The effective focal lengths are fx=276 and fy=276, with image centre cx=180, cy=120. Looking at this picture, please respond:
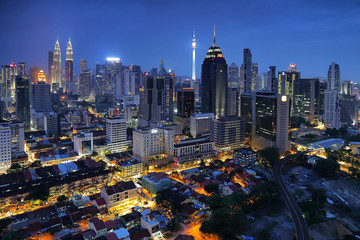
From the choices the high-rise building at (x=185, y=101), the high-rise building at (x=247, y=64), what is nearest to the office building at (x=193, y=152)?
the high-rise building at (x=185, y=101)

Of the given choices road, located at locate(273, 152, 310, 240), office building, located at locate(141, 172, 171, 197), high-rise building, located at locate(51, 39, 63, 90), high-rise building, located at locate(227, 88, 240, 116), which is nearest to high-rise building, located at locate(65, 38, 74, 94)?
high-rise building, located at locate(51, 39, 63, 90)

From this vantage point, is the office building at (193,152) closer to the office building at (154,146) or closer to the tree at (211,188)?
the office building at (154,146)

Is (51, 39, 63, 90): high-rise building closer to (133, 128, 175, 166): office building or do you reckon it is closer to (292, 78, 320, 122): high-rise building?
(292, 78, 320, 122): high-rise building

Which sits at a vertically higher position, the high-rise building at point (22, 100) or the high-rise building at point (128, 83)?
the high-rise building at point (128, 83)

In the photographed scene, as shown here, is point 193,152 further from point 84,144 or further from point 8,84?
point 8,84

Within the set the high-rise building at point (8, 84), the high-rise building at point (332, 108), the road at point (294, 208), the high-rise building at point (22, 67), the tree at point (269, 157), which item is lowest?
the road at point (294, 208)

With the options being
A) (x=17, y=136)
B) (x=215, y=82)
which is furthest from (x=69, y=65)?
(x=17, y=136)

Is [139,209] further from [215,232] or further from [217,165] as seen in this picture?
[217,165]

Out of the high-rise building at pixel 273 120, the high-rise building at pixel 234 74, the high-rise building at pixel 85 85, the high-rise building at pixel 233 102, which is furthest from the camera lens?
the high-rise building at pixel 85 85
